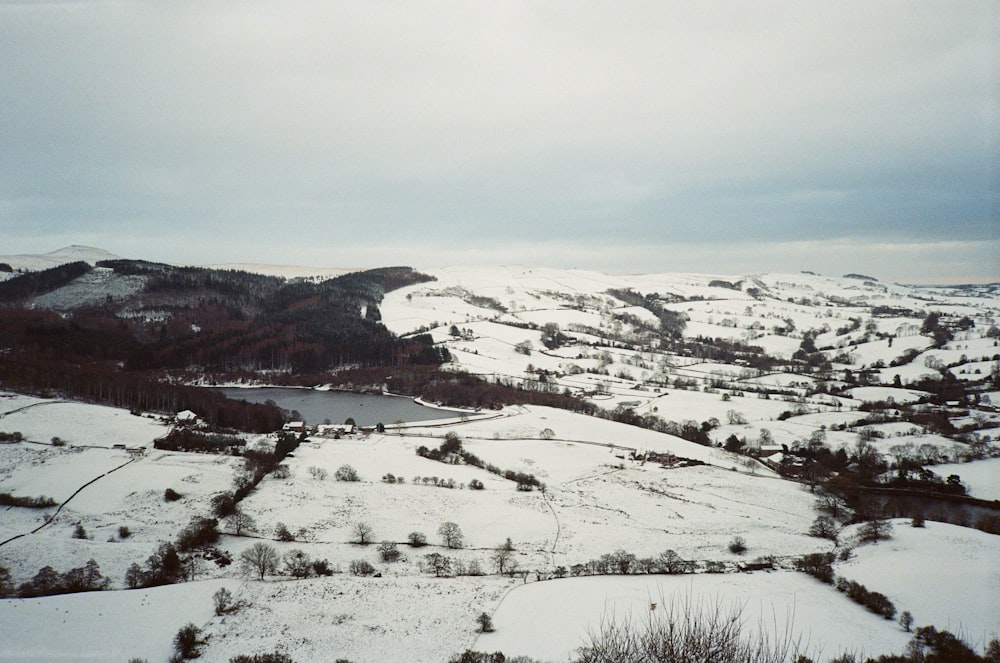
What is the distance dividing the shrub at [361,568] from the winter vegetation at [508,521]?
0.33m

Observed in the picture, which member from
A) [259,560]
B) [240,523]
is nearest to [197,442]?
[240,523]

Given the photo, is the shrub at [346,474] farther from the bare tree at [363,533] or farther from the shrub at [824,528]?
the shrub at [824,528]

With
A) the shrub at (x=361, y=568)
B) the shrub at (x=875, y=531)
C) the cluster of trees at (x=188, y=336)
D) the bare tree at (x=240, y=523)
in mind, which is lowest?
the shrub at (x=361, y=568)

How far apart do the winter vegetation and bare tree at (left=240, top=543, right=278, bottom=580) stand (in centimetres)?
14

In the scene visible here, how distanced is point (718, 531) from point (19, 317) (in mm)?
131885

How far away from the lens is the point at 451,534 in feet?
112

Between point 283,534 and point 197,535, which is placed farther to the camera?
point 283,534

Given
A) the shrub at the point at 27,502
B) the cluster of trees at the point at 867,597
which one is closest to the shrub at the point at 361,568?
the shrub at the point at 27,502

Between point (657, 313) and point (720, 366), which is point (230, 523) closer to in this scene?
point (720, 366)

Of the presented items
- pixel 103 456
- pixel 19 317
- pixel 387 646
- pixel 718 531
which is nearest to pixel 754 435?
pixel 718 531

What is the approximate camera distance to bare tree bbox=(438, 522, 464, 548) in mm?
33625

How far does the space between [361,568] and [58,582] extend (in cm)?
1526

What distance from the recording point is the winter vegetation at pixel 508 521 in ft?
74.9

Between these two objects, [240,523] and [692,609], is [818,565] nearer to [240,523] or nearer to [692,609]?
[692,609]
